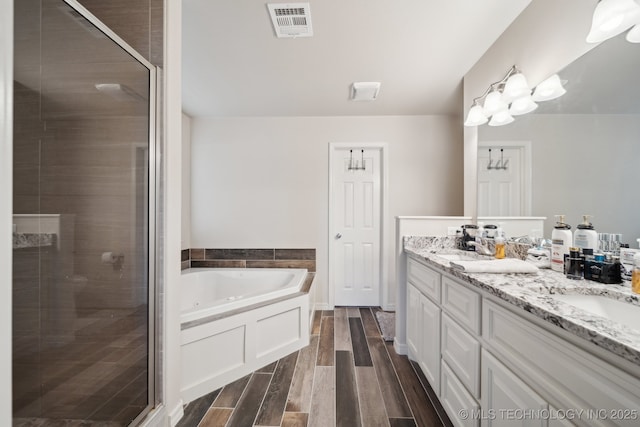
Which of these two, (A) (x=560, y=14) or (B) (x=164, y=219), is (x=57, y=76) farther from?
(A) (x=560, y=14)

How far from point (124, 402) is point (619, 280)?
2.11 m

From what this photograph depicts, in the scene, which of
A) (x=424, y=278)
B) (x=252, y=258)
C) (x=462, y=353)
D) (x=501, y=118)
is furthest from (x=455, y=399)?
(x=252, y=258)

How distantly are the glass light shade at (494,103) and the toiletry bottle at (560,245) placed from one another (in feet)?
3.13

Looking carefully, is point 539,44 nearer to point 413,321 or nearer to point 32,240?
point 413,321

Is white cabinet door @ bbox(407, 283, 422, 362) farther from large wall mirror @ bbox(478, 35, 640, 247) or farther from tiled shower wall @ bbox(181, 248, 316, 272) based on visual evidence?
tiled shower wall @ bbox(181, 248, 316, 272)

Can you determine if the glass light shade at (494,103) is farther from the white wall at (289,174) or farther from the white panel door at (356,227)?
the white panel door at (356,227)

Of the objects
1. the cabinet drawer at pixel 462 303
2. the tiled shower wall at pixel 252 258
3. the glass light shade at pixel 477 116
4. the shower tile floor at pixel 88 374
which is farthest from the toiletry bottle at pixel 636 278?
the tiled shower wall at pixel 252 258

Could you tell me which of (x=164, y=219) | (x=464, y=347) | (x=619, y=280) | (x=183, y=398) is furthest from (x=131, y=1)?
(x=619, y=280)

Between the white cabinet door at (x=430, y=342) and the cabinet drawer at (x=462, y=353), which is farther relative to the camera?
the white cabinet door at (x=430, y=342)

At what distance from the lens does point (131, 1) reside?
1.30 m

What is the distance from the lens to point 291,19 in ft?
5.38

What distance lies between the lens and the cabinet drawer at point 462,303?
108cm

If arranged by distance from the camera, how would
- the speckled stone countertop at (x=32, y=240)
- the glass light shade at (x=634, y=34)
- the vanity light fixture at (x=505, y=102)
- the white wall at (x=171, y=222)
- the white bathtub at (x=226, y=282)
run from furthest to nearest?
the white bathtub at (x=226, y=282), the vanity light fixture at (x=505, y=102), the white wall at (x=171, y=222), the glass light shade at (x=634, y=34), the speckled stone countertop at (x=32, y=240)

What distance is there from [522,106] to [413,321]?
1598mm
